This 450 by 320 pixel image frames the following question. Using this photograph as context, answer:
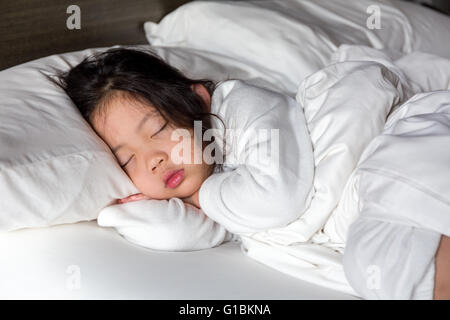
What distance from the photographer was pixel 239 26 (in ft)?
5.30

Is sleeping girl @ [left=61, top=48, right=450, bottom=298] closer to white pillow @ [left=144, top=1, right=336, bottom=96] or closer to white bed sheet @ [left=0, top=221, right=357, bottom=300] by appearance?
white bed sheet @ [left=0, top=221, right=357, bottom=300]

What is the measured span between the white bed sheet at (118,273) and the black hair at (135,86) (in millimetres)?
229

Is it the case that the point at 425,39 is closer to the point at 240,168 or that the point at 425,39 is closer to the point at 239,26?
the point at 239,26

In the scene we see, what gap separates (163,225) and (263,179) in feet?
→ 0.61

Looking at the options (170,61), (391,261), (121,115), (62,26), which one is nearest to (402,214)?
(391,261)

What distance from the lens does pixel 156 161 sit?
3.80ft

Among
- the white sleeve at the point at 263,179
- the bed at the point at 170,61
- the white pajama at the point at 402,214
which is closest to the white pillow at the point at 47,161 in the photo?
the bed at the point at 170,61

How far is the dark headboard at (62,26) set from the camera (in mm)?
1438

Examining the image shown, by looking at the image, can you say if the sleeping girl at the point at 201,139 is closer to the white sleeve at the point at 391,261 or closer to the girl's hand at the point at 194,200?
the girl's hand at the point at 194,200

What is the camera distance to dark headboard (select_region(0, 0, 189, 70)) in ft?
4.72

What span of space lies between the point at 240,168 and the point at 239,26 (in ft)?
1.83

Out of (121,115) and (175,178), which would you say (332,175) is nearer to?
(175,178)

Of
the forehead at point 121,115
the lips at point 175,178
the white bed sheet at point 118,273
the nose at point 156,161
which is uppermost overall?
the forehead at point 121,115
